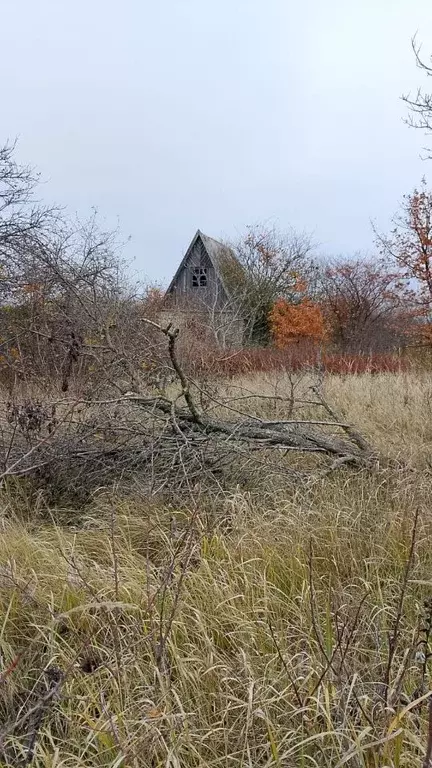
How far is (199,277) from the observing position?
2144 centimetres

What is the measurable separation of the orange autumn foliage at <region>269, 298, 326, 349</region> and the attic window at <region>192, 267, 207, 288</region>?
397 cm

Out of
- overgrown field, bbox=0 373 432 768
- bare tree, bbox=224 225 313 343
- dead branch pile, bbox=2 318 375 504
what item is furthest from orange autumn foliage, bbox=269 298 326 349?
overgrown field, bbox=0 373 432 768

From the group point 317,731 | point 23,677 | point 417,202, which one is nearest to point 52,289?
point 23,677

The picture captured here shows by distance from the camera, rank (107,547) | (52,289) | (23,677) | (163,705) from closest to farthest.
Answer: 1. (163,705)
2. (23,677)
3. (107,547)
4. (52,289)

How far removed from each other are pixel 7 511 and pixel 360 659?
238 centimetres

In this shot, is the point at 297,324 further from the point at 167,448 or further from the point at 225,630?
the point at 225,630

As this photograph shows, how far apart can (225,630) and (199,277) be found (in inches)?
807

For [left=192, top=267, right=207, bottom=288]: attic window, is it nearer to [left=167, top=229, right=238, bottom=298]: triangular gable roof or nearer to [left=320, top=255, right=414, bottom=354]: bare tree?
[left=167, top=229, right=238, bottom=298]: triangular gable roof

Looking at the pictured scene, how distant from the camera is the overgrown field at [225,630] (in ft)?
4.12

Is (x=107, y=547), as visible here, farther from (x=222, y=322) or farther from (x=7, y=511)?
(x=222, y=322)

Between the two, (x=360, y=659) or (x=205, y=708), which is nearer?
(x=205, y=708)

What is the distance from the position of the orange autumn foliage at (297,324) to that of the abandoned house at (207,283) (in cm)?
214

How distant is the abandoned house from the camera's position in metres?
15.4

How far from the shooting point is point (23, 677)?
1623 millimetres
